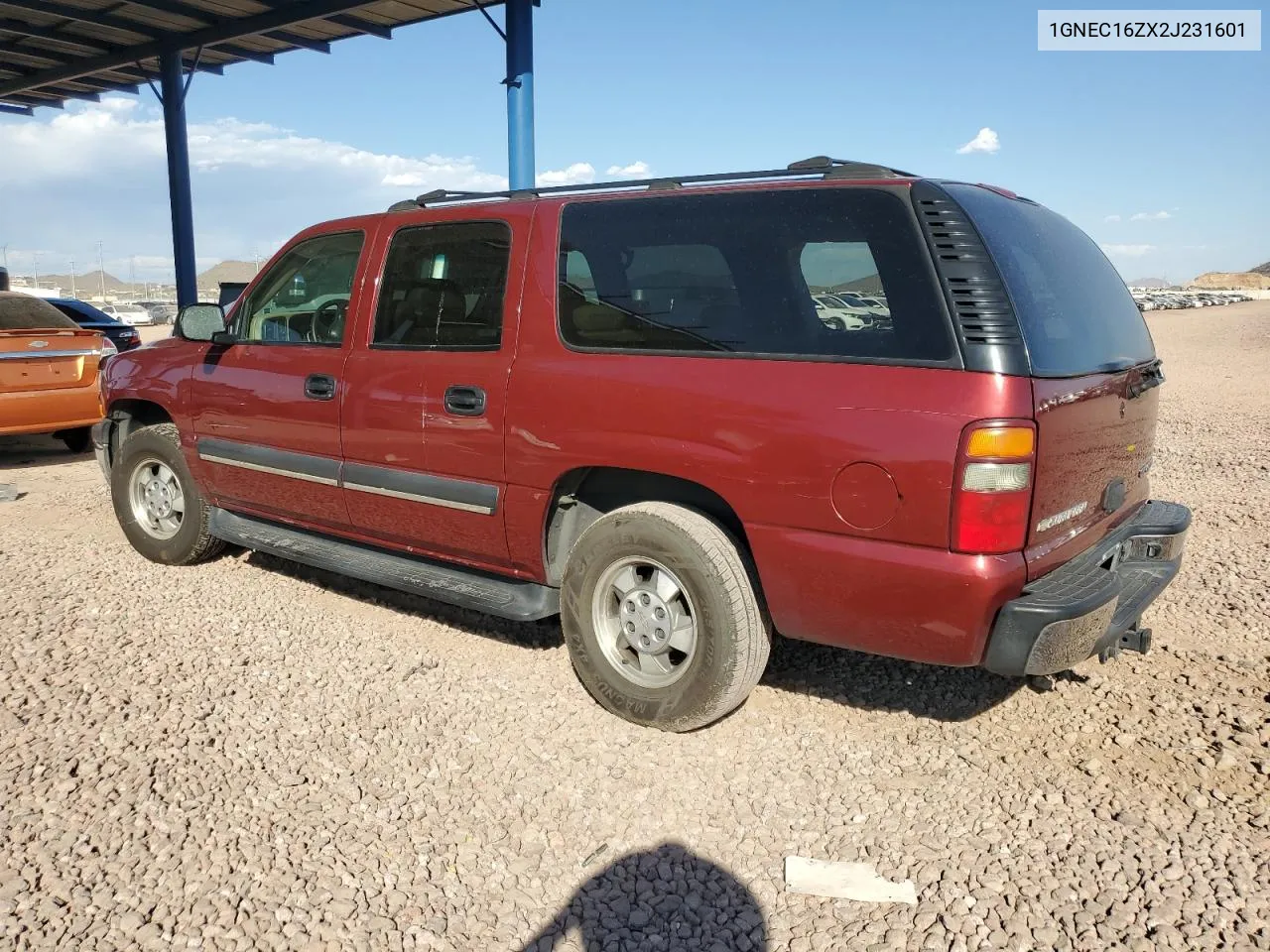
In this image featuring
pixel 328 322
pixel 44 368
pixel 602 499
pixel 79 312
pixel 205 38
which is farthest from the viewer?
pixel 205 38

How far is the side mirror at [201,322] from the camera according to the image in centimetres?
481

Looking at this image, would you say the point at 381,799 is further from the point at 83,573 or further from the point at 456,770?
the point at 83,573

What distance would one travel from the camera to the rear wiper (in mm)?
3383

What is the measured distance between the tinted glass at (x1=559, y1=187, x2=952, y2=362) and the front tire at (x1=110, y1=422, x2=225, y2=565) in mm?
2848

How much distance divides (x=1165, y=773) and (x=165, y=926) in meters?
3.08

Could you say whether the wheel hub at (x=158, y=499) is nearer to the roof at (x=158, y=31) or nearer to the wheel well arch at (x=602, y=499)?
the wheel well arch at (x=602, y=499)

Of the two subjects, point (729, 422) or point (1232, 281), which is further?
point (1232, 281)

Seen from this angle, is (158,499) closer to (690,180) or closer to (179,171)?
(690,180)

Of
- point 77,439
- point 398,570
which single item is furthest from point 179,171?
point 398,570

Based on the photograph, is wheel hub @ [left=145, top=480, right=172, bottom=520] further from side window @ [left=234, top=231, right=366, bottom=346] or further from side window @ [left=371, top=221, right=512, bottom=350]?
side window @ [left=371, top=221, right=512, bottom=350]

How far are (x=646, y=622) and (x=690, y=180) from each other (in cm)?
169

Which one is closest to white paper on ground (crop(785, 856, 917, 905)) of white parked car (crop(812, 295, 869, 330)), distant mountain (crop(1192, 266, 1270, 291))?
white parked car (crop(812, 295, 869, 330))

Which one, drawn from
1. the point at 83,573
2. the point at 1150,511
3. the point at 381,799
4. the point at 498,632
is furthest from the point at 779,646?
the point at 83,573

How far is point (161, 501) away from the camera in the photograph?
555cm
